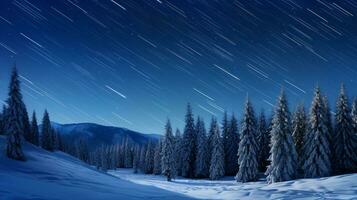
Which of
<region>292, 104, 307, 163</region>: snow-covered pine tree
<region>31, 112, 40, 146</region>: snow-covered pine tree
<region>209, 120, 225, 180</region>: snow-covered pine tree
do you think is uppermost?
<region>31, 112, 40, 146</region>: snow-covered pine tree

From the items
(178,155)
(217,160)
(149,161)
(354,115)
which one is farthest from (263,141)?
(149,161)

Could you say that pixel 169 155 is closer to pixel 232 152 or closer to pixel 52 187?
pixel 232 152

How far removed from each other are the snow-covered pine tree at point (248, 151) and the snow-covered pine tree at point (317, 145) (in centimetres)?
878

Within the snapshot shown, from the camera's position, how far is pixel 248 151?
56344 mm

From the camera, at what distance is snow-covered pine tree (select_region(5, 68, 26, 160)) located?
39281 mm

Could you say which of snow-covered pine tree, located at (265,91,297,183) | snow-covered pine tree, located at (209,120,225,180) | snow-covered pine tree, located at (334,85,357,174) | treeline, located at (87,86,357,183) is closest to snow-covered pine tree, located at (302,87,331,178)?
treeline, located at (87,86,357,183)

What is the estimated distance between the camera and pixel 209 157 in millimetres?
72750

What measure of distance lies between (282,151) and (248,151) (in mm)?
8400

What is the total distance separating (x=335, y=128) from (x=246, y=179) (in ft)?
52.5

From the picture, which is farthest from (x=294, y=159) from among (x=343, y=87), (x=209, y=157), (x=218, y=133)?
(x=209, y=157)

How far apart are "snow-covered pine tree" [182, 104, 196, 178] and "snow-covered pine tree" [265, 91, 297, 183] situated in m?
28.7

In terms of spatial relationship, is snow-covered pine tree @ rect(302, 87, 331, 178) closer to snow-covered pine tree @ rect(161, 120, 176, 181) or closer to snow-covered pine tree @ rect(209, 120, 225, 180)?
snow-covered pine tree @ rect(209, 120, 225, 180)

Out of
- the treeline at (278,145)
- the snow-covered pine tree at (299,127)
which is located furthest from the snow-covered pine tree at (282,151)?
the snow-covered pine tree at (299,127)

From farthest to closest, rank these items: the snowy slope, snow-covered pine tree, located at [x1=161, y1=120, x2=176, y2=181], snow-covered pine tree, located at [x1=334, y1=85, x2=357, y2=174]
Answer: snow-covered pine tree, located at [x1=161, y1=120, x2=176, y2=181]
snow-covered pine tree, located at [x1=334, y1=85, x2=357, y2=174]
the snowy slope
